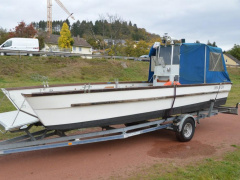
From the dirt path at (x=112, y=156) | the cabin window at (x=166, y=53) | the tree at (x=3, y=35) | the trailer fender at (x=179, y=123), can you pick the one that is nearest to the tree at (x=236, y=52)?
the tree at (x=3, y=35)

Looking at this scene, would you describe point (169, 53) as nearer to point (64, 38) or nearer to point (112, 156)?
point (112, 156)

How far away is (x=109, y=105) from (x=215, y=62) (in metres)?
4.46

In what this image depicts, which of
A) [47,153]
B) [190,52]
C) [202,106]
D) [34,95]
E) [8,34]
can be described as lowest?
[47,153]

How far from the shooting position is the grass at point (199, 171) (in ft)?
14.9

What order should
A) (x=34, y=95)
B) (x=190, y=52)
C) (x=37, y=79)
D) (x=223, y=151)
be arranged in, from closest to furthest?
(x=34, y=95), (x=223, y=151), (x=190, y=52), (x=37, y=79)

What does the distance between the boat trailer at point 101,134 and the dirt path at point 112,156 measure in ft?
0.98

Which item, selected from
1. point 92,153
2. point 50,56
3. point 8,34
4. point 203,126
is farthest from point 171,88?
point 8,34

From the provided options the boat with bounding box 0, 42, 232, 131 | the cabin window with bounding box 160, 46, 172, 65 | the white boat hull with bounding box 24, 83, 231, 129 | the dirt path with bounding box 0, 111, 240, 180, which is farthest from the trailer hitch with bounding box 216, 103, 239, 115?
the cabin window with bounding box 160, 46, 172, 65

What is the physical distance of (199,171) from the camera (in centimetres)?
480

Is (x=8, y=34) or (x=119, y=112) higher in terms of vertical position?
(x=8, y=34)

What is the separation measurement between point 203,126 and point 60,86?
5.10 m

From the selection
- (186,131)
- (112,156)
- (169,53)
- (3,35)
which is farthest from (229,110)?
(3,35)

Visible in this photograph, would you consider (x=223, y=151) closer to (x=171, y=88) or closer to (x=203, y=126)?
(x=171, y=88)

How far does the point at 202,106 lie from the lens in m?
7.65
